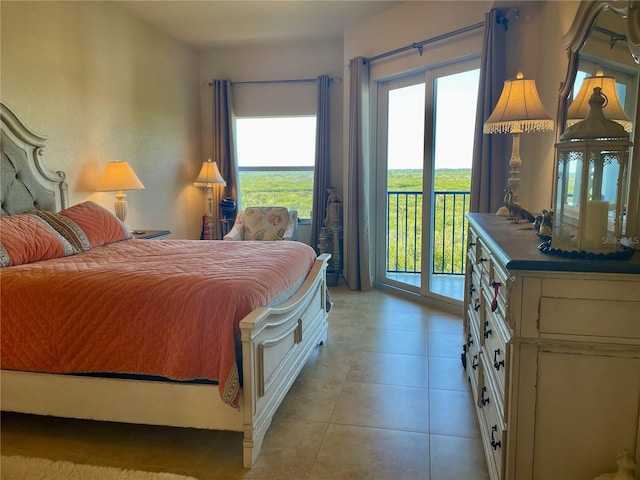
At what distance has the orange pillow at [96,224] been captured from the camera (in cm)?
302

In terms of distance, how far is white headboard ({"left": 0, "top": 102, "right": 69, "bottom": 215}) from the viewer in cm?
291

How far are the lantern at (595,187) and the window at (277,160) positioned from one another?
4152 mm

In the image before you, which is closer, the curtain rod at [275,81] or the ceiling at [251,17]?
the ceiling at [251,17]

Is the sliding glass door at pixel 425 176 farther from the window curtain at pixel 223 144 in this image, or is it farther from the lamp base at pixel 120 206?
the lamp base at pixel 120 206

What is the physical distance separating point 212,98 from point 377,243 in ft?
8.82

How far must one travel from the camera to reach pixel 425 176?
13.8 ft

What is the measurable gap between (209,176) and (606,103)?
162 inches

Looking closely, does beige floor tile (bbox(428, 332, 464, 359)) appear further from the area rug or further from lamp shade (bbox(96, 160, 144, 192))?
lamp shade (bbox(96, 160, 144, 192))

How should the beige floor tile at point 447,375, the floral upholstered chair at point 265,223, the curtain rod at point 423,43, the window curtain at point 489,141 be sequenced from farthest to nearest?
the floral upholstered chair at point 265,223
the curtain rod at point 423,43
the window curtain at point 489,141
the beige floor tile at point 447,375

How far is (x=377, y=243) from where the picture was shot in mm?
4906

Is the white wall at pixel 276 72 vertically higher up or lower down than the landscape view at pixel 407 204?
higher up

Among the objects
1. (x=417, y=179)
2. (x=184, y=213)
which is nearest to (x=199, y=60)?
(x=184, y=213)

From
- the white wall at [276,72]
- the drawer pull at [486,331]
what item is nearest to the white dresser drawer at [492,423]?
the drawer pull at [486,331]

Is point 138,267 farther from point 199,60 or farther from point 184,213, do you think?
point 199,60
